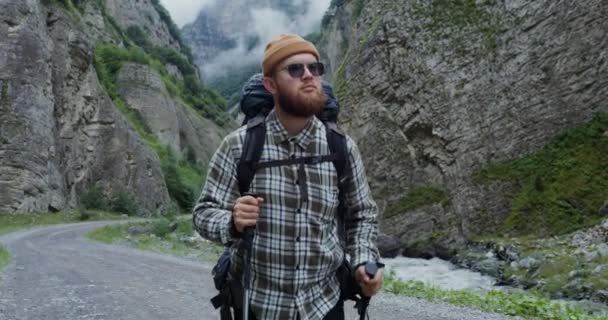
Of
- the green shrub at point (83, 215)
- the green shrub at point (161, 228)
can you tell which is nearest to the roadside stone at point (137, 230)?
the green shrub at point (161, 228)

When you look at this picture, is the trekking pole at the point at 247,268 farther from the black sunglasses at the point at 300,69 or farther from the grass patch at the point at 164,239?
the grass patch at the point at 164,239

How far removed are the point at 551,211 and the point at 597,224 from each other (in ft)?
10.4

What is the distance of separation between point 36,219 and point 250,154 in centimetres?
3386

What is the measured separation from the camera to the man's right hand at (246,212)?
231 centimetres

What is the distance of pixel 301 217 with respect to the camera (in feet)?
8.11

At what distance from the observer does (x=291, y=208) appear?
97.4 inches

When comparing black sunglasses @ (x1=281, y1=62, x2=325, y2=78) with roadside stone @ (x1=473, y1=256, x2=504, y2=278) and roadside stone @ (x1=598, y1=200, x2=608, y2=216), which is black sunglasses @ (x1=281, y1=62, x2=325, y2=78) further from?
roadside stone @ (x1=598, y1=200, x2=608, y2=216)

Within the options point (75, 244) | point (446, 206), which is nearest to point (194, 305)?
point (75, 244)

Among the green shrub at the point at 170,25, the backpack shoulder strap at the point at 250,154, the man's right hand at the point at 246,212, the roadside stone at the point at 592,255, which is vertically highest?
the green shrub at the point at 170,25

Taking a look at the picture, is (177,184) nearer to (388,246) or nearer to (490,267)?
(388,246)

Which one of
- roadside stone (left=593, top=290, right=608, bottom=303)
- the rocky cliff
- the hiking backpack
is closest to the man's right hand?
the hiking backpack

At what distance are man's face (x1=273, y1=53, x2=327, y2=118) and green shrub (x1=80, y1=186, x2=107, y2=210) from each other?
1649 inches

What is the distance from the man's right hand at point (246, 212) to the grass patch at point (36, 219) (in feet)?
88.7

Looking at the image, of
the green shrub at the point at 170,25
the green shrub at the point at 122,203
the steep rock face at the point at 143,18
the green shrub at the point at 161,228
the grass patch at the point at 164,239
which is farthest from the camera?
the green shrub at the point at 170,25
